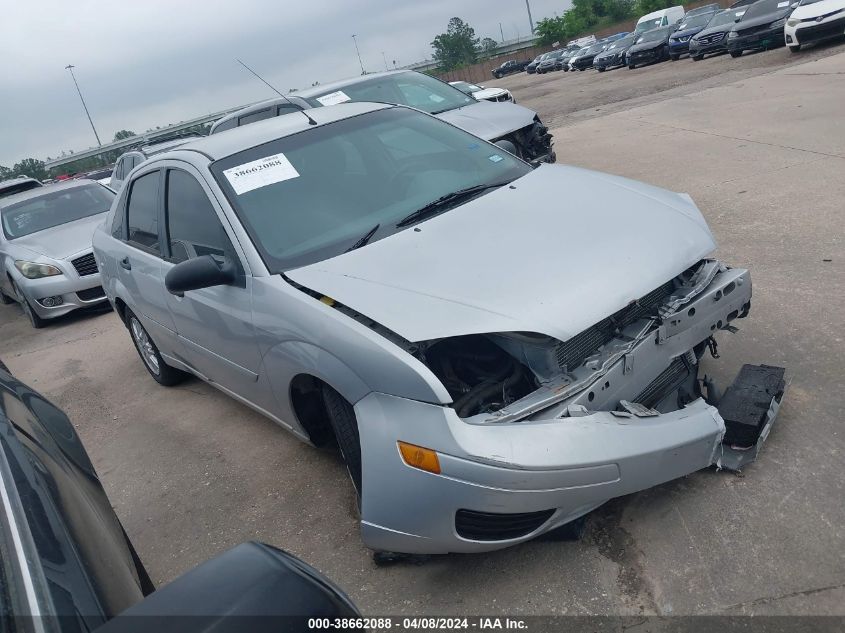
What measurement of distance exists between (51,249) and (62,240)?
24cm

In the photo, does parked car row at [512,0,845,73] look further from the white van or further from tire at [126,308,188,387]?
tire at [126,308,188,387]

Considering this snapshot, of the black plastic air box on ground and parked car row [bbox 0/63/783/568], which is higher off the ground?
parked car row [bbox 0/63/783/568]

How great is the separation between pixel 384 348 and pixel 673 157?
7.55 m

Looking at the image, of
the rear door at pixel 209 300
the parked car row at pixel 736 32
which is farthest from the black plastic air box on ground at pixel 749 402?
the parked car row at pixel 736 32

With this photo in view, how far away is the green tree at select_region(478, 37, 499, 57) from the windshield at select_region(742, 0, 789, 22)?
74.5 m

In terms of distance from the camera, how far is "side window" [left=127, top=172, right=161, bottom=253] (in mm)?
4445

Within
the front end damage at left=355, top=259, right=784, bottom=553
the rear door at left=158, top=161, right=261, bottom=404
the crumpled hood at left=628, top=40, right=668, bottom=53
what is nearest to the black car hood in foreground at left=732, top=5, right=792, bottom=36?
the crumpled hood at left=628, top=40, right=668, bottom=53

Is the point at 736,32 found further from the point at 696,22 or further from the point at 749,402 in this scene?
the point at 749,402

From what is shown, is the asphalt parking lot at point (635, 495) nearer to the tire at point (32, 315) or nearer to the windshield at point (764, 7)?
the tire at point (32, 315)

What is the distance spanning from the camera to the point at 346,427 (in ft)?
9.63

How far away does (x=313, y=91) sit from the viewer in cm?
892

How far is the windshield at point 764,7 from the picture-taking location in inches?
748

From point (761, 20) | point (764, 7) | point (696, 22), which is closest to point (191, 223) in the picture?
point (761, 20)

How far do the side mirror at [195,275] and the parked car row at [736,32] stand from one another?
17321 millimetres
